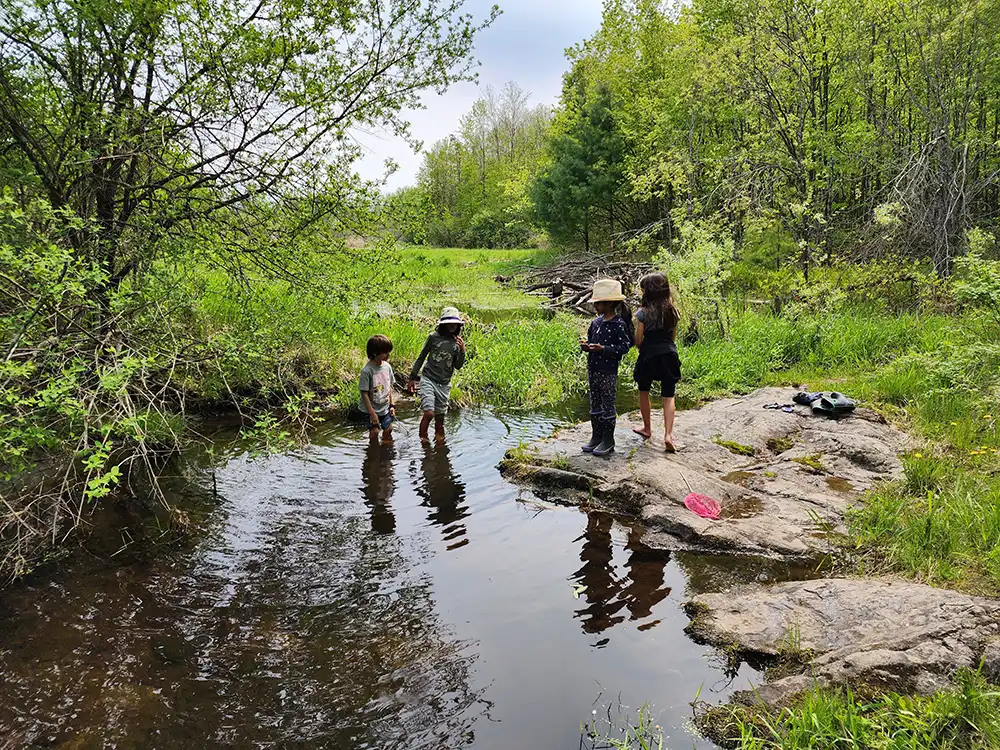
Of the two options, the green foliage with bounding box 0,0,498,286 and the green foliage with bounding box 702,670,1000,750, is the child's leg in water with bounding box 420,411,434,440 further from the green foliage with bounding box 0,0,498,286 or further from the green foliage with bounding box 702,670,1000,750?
the green foliage with bounding box 702,670,1000,750

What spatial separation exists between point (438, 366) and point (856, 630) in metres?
5.29

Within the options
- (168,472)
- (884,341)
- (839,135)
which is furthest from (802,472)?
(839,135)

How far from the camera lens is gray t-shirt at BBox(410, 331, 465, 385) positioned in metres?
7.31

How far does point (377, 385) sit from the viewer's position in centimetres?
695

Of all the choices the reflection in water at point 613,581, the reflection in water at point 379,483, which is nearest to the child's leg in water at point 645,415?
the reflection in water at point 613,581

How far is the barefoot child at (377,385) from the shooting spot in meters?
6.86

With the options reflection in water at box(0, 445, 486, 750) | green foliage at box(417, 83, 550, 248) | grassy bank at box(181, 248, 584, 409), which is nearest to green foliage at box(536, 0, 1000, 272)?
grassy bank at box(181, 248, 584, 409)

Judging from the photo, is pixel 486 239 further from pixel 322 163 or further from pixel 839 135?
pixel 322 163

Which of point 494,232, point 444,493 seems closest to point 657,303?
point 444,493

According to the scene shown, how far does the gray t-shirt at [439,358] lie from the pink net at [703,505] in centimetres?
346

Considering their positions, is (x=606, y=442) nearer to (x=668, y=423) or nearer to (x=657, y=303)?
(x=668, y=423)

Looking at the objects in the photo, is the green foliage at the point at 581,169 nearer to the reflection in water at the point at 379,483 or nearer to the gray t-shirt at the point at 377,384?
the gray t-shirt at the point at 377,384

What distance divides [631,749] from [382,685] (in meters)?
1.39

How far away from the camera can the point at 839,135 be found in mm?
13172
